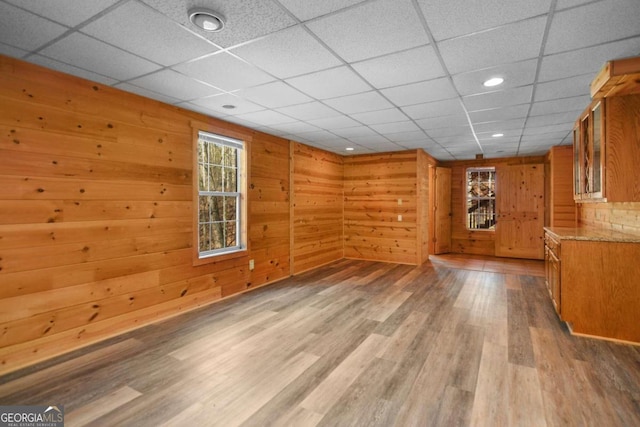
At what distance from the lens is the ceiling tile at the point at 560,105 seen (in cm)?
327

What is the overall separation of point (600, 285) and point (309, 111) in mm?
3460

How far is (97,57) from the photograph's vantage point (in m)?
2.36

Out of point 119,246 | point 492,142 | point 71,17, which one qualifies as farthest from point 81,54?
point 492,142

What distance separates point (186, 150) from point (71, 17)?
1809 millimetres

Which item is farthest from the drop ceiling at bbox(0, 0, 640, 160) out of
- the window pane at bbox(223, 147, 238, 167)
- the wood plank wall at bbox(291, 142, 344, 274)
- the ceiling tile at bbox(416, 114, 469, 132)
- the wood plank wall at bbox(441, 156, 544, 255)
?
the wood plank wall at bbox(441, 156, 544, 255)

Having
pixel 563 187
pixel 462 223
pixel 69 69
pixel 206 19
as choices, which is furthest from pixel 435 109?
pixel 462 223

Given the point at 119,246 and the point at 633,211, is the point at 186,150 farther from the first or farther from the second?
the point at 633,211

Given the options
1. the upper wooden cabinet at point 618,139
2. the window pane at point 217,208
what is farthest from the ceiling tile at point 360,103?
the window pane at point 217,208

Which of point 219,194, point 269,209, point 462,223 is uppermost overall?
point 219,194

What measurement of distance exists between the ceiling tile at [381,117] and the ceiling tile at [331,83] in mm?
762

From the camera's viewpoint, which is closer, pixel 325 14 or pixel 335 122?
pixel 325 14

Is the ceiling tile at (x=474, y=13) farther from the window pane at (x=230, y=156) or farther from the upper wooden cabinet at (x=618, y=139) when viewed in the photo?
the window pane at (x=230, y=156)

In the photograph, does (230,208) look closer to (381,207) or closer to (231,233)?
(231,233)

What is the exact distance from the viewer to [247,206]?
441cm
